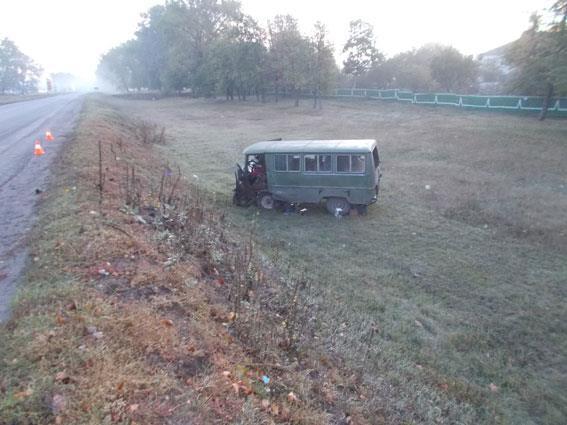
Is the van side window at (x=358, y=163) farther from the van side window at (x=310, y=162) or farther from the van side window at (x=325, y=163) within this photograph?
the van side window at (x=310, y=162)

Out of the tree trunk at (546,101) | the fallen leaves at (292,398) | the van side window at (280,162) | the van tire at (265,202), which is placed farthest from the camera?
the tree trunk at (546,101)

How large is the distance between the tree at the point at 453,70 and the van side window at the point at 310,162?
3607 centimetres

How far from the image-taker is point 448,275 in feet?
26.3

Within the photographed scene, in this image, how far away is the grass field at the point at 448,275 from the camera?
5.14 m

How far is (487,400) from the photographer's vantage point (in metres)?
5.07

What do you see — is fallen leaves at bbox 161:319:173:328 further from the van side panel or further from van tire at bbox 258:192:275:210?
van tire at bbox 258:192:275:210

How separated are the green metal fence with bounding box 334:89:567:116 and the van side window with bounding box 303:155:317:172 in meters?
23.6

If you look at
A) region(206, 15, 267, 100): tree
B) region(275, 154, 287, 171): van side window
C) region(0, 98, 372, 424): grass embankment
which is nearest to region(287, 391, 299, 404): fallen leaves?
region(0, 98, 372, 424): grass embankment

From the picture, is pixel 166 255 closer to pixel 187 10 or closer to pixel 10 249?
pixel 10 249

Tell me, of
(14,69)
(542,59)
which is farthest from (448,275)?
(14,69)

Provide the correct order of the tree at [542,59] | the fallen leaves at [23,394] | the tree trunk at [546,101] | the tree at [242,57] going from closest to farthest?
the fallen leaves at [23,394] < the tree at [542,59] < the tree trunk at [546,101] < the tree at [242,57]

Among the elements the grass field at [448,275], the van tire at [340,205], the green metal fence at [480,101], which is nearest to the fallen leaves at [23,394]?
the grass field at [448,275]

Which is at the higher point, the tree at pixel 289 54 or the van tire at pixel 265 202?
the tree at pixel 289 54

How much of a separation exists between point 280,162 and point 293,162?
408 mm
